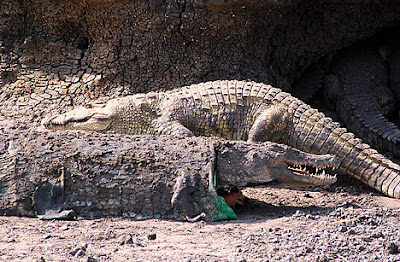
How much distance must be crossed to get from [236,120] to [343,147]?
3.67ft

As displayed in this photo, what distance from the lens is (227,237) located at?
380cm

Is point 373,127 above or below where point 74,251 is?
above

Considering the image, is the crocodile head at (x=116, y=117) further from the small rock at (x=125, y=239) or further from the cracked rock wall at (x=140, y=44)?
the small rock at (x=125, y=239)

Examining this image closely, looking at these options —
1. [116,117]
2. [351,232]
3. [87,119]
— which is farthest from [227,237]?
[87,119]

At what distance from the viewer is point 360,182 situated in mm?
5805

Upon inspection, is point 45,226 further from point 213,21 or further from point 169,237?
point 213,21

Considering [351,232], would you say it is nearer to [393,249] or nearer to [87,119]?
[393,249]

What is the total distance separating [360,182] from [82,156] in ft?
9.57

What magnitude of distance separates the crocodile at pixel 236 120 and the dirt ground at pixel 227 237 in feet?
2.33

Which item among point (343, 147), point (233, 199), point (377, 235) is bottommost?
point (377, 235)

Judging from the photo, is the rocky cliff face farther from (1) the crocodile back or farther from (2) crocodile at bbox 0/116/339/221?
(2) crocodile at bbox 0/116/339/221

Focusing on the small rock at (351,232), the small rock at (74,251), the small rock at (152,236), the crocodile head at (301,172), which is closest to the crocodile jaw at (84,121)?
the crocodile head at (301,172)

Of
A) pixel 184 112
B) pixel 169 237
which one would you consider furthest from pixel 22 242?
pixel 184 112

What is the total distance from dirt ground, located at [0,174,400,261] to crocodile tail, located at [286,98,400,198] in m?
0.55
